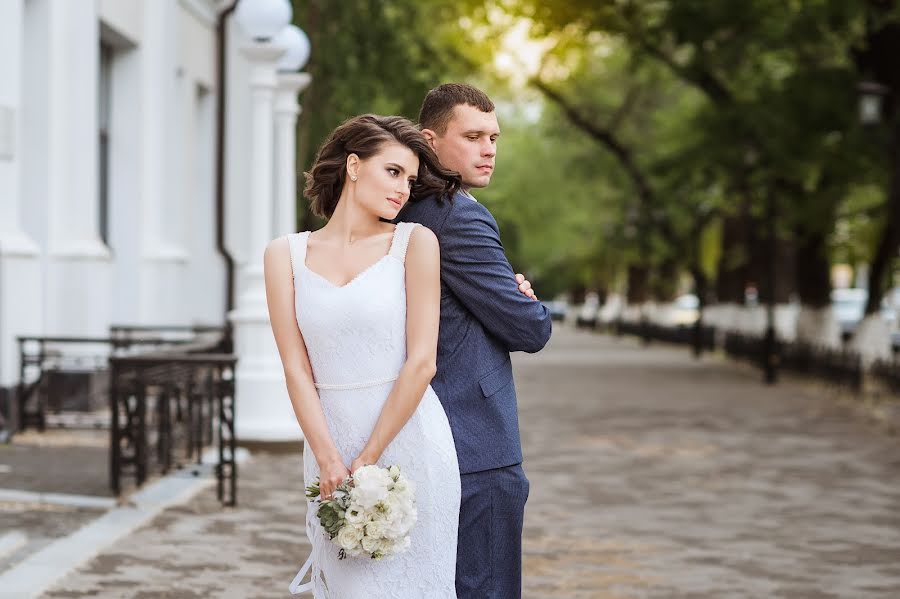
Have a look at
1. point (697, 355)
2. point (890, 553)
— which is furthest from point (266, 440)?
point (697, 355)

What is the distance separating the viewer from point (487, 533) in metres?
3.64

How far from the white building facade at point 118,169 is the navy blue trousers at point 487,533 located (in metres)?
9.33

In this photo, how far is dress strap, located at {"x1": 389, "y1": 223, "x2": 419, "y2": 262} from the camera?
11.5 feet

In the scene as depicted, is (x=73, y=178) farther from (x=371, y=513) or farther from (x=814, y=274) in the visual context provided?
(x=814, y=274)

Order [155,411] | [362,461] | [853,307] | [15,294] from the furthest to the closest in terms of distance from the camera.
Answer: [853,307] → [15,294] → [155,411] → [362,461]

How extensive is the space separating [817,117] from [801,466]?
40.8 ft

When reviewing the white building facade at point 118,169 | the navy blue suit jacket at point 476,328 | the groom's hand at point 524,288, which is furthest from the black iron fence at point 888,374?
the navy blue suit jacket at point 476,328

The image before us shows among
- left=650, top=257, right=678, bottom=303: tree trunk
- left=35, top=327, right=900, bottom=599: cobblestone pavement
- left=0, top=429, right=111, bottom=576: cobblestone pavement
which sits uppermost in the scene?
left=650, top=257, right=678, bottom=303: tree trunk

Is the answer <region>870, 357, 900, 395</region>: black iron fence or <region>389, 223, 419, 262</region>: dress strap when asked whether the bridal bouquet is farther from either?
<region>870, 357, 900, 395</region>: black iron fence

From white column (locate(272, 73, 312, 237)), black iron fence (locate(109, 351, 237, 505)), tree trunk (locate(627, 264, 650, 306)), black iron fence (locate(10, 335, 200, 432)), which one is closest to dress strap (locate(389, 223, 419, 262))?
black iron fence (locate(109, 351, 237, 505))

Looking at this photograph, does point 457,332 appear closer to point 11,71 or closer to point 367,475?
point 367,475

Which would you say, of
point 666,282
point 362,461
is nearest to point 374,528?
point 362,461

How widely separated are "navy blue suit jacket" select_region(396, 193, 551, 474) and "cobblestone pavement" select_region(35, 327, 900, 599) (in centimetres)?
355

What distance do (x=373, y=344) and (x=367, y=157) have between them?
439 mm
